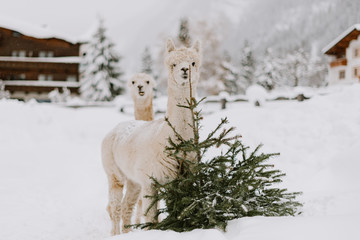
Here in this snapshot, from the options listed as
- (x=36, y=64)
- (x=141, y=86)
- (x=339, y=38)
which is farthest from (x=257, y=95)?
(x=36, y=64)

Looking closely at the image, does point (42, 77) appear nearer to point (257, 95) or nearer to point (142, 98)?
point (257, 95)

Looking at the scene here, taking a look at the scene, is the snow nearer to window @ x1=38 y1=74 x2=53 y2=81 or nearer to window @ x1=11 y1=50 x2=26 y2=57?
window @ x1=38 y1=74 x2=53 y2=81

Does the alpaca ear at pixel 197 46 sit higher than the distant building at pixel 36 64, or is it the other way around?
the distant building at pixel 36 64

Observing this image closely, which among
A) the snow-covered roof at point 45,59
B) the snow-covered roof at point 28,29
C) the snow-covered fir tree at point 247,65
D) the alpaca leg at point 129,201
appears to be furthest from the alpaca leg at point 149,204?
the snow-covered roof at point 45,59

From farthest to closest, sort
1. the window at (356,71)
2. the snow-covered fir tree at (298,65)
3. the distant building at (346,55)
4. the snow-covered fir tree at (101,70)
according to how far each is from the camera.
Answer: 1. the snow-covered fir tree at (101,70)
2. the snow-covered fir tree at (298,65)
3. the window at (356,71)
4. the distant building at (346,55)

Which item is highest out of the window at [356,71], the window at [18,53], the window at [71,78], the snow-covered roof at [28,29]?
the snow-covered roof at [28,29]

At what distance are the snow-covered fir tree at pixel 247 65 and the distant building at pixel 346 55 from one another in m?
19.8

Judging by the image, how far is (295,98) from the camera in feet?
56.8

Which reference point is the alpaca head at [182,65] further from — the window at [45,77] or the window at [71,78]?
the window at [45,77]

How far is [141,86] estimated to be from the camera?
254 inches

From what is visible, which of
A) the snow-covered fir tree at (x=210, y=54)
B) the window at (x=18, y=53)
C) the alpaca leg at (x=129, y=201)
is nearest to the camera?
the alpaca leg at (x=129, y=201)

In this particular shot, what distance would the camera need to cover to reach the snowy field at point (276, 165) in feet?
8.55

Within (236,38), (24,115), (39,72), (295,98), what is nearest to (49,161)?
(24,115)

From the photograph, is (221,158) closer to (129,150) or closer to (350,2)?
(129,150)
